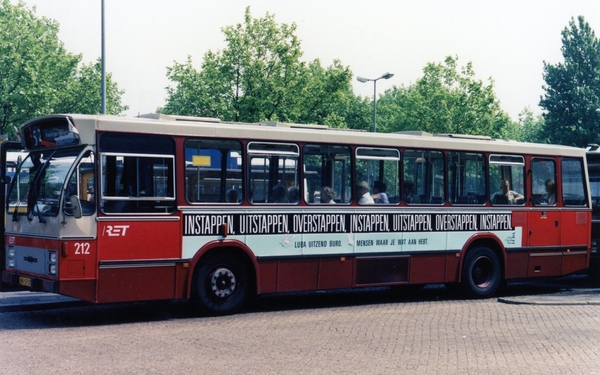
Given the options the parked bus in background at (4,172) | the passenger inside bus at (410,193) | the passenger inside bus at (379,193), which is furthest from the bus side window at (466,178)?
the parked bus in background at (4,172)

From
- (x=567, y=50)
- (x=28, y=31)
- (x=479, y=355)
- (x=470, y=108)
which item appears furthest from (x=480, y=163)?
(x=567, y=50)

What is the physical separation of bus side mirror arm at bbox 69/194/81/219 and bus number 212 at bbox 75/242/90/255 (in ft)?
1.18

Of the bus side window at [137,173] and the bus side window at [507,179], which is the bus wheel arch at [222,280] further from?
the bus side window at [507,179]

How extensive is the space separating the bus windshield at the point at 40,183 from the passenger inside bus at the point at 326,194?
160 inches

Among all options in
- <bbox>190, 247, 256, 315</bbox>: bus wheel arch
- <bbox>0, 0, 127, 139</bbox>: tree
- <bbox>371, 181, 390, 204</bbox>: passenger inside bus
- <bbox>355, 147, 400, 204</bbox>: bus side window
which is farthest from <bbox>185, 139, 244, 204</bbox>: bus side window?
<bbox>0, 0, 127, 139</bbox>: tree

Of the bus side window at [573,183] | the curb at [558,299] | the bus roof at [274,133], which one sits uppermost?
the bus roof at [274,133]

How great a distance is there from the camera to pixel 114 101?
49.8m

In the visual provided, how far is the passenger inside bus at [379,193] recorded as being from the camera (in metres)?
14.1

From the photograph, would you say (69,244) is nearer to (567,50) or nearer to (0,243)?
(0,243)

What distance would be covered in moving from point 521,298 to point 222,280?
5742 mm

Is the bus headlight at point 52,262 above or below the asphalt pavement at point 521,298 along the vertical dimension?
above

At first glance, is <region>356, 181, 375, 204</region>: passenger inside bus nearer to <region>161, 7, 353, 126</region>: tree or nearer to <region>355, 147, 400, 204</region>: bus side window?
<region>355, 147, 400, 204</region>: bus side window

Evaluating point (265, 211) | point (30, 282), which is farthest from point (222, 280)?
point (30, 282)

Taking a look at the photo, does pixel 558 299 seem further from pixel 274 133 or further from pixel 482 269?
pixel 274 133
